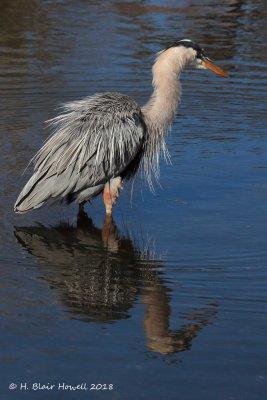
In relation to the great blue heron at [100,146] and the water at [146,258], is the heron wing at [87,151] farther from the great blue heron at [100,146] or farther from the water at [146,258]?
the water at [146,258]

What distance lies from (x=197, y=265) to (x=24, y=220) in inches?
70.1

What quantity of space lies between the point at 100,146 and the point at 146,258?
4.43 feet

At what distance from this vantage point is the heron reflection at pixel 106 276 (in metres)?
6.61

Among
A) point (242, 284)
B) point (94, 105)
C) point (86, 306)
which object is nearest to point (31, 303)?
point (86, 306)

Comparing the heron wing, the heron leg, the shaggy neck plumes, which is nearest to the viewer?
the heron wing

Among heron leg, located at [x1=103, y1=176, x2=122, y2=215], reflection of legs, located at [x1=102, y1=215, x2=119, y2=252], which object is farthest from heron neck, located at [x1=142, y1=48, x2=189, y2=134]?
reflection of legs, located at [x1=102, y1=215, x2=119, y2=252]

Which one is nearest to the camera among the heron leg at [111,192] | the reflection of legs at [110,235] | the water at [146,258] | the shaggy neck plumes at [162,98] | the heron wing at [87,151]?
the water at [146,258]

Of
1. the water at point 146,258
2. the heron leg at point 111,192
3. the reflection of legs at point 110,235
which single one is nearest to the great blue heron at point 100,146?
the heron leg at point 111,192

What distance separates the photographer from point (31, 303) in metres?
6.85

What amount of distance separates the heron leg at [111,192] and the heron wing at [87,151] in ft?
0.21

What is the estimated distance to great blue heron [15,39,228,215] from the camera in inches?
338

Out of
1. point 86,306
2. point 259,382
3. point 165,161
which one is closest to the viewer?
point 259,382

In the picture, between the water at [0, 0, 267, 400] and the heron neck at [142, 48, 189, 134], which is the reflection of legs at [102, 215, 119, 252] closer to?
the water at [0, 0, 267, 400]

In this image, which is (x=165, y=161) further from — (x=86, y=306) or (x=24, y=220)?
(x=86, y=306)
